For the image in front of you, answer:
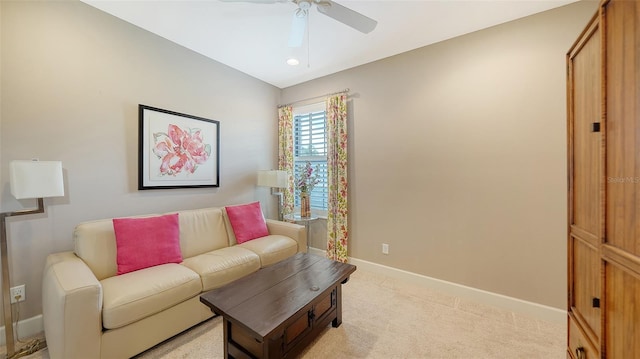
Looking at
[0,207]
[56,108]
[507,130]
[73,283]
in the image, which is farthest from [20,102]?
[507,130]

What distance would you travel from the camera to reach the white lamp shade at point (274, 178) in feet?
10.7

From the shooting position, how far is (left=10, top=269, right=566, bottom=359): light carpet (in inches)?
65.4

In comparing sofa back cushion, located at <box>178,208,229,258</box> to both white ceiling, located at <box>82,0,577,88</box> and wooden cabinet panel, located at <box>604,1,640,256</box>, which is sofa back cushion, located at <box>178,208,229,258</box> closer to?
white ceiling, located at <box>82,0,577,88</box>

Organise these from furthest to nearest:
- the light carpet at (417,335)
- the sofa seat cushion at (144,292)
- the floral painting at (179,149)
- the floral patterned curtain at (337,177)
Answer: the floral patterned curtain at (337,177)
the floral painting at (179,149)
the light carpet at (417,335)
the sofa seat cushion at (144,292)

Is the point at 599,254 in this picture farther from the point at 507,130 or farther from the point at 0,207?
the point at 0,207

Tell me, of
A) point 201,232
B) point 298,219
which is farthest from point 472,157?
point 201,232

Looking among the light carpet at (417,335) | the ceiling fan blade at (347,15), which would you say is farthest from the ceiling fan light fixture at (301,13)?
the light carpet at (417,335)

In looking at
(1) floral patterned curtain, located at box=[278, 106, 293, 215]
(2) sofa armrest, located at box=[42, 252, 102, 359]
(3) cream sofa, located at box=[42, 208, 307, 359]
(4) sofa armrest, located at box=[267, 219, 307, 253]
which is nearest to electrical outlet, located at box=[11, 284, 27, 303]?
(3) cream sofa, located at box=[42, 208, 307, 359]

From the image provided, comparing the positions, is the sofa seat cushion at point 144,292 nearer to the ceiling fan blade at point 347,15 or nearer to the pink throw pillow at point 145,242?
the pink throw pillow at point 145,242

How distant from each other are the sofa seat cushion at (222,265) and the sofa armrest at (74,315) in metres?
0.66

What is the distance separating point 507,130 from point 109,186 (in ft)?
12.5

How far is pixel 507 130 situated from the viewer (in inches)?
87.7

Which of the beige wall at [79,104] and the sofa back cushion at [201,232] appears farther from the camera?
the sofa back cushion at [201,232]

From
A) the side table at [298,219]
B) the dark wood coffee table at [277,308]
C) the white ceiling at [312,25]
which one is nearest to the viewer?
the dark wood coffee table at [277,308]
